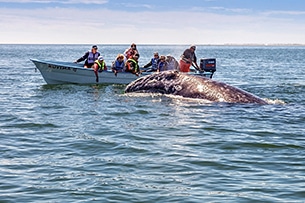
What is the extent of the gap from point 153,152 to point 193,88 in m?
7.54

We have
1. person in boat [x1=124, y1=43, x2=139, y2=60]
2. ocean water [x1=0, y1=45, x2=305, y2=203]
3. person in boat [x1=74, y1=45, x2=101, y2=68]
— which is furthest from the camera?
person in boat [x1=74, y1=45, x2=101, y2=68]

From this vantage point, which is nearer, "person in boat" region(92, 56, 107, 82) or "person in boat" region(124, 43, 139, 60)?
"person in boat" region(92, 56, 107, 82)

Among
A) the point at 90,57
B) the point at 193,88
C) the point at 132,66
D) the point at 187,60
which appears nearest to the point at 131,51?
the point at 132,66

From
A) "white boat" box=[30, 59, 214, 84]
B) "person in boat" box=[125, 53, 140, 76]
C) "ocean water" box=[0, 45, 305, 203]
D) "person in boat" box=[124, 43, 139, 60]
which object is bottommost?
"ocean water" box=[0, 45, 305, 203]

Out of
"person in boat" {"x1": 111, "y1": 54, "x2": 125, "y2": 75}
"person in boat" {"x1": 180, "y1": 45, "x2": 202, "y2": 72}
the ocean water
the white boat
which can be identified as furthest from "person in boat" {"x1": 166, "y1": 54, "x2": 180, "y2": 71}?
the ocean water

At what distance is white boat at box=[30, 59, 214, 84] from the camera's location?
25.4 meters

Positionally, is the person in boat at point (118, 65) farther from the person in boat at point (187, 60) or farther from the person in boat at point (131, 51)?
the person in boat at point (187, 60)

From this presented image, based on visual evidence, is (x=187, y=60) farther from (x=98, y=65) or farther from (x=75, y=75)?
(x=75, y=75)

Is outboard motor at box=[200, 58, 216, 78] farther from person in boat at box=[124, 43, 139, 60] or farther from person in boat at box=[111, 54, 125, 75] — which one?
person in boat at box=[111, 54, 125, 75]

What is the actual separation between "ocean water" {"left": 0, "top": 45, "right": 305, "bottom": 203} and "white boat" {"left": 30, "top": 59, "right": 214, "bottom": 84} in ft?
25.6

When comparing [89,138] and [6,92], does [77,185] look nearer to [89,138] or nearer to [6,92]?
[89,138]

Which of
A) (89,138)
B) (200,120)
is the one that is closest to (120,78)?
(200,120)

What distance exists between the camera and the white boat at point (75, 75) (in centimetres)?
2541

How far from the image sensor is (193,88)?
17250 mm
